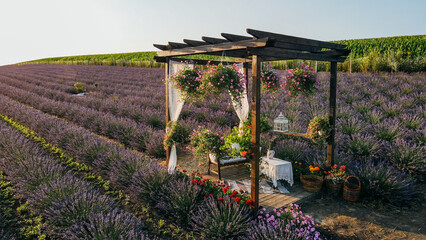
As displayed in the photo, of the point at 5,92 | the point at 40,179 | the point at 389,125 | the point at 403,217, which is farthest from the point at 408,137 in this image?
the point at 5,92

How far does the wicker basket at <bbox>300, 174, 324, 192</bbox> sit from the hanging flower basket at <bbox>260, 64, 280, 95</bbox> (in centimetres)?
169

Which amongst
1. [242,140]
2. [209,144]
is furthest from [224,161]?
[209,144]

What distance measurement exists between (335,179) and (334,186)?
0.35 ft

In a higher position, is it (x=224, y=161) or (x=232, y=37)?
(x=232, y=37)

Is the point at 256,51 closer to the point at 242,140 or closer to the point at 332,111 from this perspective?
the point at 242,140

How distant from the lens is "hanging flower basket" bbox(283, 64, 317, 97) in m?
4.49

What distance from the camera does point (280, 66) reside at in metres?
18.4

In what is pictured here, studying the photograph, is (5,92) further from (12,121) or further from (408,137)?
(408,137)

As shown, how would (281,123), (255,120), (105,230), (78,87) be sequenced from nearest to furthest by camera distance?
(105,230)
(255,120)
(281,123)
(78,87)

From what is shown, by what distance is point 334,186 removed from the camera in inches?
160

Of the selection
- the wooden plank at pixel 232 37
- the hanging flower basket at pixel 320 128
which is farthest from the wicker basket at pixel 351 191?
the wooden plank at pixel 232 37

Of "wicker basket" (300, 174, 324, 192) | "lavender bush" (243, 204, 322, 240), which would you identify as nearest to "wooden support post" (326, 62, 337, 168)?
"wicker basket" (300, 174, 324, 192)

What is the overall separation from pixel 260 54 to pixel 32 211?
342 centimetres

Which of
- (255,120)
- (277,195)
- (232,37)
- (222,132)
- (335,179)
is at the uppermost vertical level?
(232,37)
